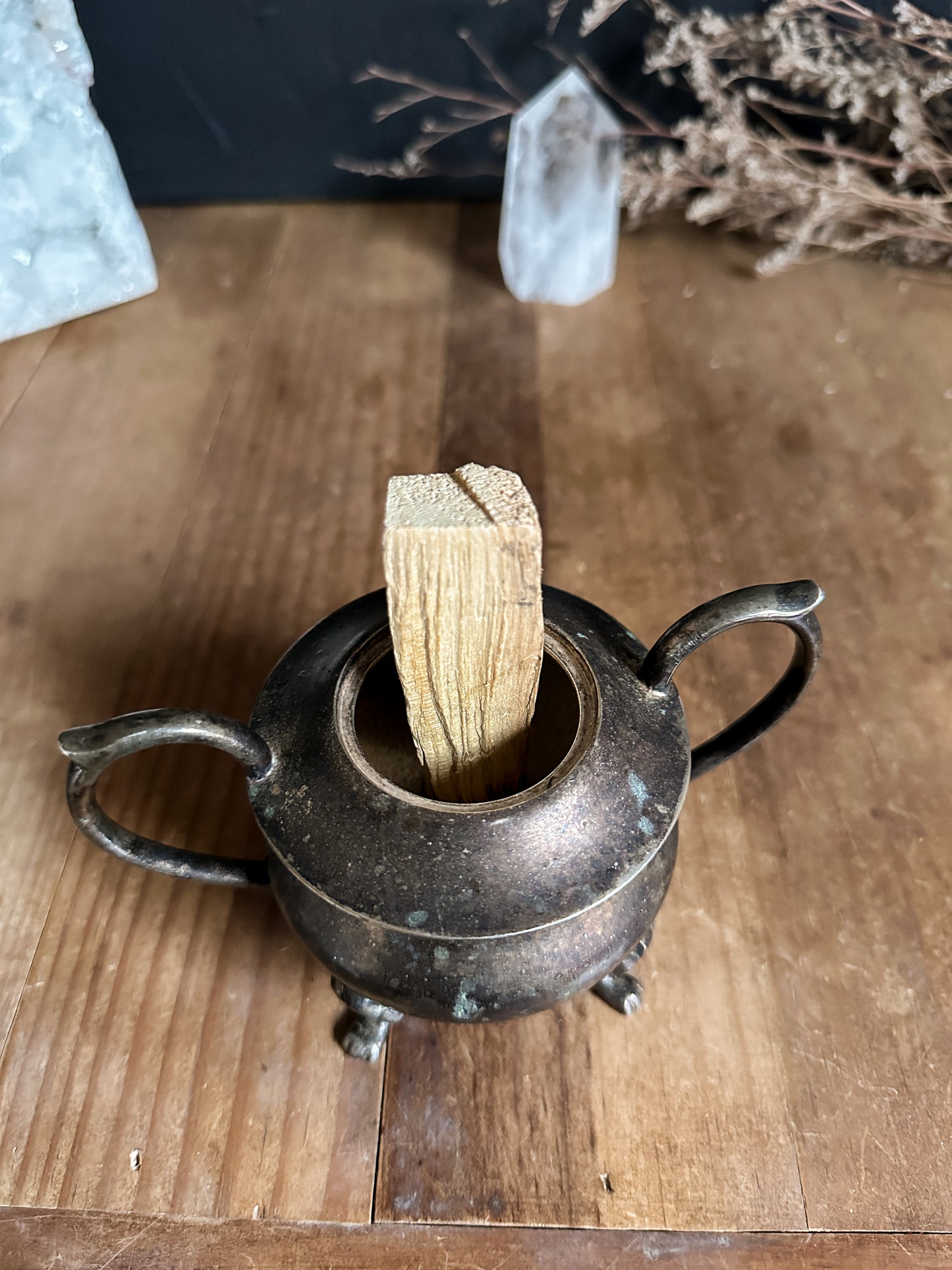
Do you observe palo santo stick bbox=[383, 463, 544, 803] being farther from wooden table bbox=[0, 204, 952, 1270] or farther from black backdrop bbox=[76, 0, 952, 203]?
black backdrop bbox=[76, 0, 952, 203]

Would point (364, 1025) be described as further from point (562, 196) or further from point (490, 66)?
point (490, 66)

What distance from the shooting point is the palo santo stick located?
0.42 meters

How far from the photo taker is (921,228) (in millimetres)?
1136

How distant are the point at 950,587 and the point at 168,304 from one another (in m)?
0.98

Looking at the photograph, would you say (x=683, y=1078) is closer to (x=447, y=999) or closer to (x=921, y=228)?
(x=447, y=999)

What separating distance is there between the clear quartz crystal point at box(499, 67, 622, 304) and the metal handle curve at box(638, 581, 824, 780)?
759mm

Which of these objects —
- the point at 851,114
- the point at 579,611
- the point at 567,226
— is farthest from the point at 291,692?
the point at 851,114

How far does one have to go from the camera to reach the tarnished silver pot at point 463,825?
0.46 meters

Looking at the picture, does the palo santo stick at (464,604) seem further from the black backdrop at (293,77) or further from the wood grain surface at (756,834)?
the black backdrop at (293,77)

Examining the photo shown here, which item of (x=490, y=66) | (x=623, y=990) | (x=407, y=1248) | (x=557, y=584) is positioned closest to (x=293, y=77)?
(x=490, y=66)

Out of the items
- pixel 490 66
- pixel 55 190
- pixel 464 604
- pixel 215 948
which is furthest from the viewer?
pixel 490 66

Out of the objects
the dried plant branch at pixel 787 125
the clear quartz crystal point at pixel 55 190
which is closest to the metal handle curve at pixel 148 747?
the clear quartz crystal point at pixel 55 190

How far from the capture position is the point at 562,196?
1.11 m

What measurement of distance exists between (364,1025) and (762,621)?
37 cm
